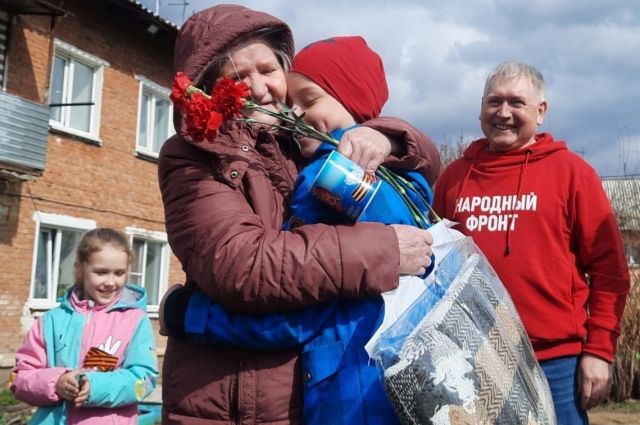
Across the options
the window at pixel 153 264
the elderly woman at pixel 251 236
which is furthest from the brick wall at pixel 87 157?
the elderly woman at pixel 251 236

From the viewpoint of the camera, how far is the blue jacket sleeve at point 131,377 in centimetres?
299

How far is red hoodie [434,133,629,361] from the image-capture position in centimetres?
270

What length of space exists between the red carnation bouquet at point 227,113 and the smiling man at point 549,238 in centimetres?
105

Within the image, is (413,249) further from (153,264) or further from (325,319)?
(153,264)

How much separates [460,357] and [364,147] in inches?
21.2

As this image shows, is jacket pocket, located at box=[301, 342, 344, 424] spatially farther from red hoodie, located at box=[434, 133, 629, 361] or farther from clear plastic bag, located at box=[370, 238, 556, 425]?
red hoodie, located at box=[434, 133, 629, 361]

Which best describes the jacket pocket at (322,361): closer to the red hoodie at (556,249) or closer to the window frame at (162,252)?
the red hoodie at (556,249)

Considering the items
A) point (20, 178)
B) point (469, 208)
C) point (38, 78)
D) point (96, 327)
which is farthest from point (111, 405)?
point (38, 78)

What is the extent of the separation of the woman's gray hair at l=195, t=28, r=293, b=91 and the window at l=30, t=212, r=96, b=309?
11096mm

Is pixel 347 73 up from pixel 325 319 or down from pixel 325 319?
up

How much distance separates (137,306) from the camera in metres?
3.39

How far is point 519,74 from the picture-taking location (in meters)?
3.01

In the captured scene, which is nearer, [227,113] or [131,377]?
[227,113]

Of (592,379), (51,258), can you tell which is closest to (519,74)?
(592,379)
